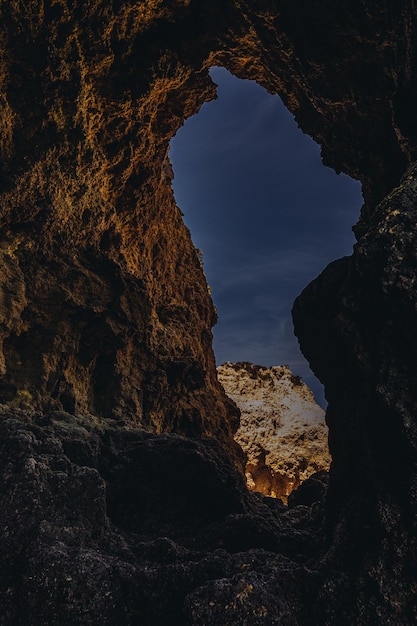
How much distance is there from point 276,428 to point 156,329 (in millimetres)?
29653

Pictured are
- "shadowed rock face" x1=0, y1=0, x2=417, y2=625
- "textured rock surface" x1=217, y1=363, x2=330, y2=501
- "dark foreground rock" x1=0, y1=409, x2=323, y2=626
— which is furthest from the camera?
"textured rock surface" x1=217, y1=363, x2=330, y2=501

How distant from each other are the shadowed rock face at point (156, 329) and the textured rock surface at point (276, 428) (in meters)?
26.7

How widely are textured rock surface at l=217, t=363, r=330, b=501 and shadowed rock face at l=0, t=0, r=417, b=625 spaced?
26.7m

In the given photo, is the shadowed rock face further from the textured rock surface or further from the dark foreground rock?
the textured rock surface

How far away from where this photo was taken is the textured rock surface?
120 feet

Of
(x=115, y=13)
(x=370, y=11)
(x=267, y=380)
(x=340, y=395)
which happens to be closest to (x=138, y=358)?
(x=340, y=395)

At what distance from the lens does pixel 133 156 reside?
1166cm

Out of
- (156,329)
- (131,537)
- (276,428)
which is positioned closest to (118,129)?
(156,329)

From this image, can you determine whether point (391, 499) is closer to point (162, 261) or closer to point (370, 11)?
point (370, 11)

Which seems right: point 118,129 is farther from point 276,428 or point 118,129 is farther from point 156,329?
point 276,428

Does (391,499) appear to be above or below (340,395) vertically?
below

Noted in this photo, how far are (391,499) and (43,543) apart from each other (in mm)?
4720

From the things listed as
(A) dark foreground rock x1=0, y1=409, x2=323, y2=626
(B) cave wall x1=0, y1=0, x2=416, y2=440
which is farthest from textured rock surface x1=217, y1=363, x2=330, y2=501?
(A) dark foreground rock x1=0, y1=409, x2=323, y2=626

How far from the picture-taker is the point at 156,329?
1419 cm
